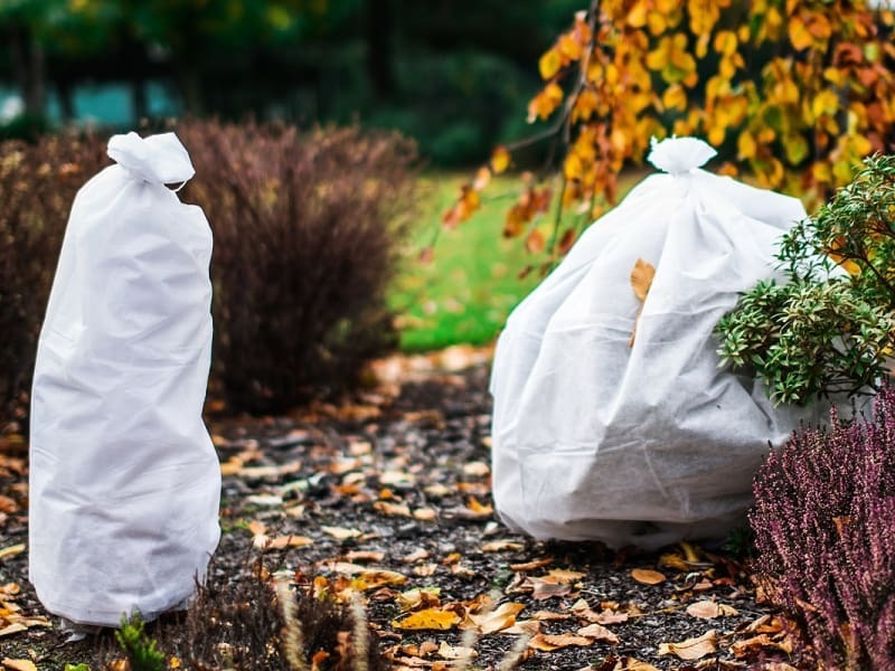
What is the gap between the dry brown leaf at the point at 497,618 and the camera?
2.84 m

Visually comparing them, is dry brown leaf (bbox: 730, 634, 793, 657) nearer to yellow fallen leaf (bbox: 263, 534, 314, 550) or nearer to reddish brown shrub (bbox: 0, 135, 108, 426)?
yellow fallen leaf (bbox: 263, 534, 314, 550)

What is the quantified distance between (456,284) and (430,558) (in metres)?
6.49

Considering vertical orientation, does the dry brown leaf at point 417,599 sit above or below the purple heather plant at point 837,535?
below

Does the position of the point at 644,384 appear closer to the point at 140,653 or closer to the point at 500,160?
the point at 140,653

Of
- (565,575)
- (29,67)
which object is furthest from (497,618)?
(29,67)

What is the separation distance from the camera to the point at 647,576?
3125mm

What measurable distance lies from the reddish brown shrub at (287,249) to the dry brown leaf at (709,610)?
9.39ft

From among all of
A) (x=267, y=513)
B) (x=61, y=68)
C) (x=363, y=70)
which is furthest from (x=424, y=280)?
(x=61, y=68)

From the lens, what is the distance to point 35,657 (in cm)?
278

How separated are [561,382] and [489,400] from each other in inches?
98.3

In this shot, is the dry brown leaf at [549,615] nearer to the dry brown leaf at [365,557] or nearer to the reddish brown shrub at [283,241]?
the dry brown leaf at [365,557]

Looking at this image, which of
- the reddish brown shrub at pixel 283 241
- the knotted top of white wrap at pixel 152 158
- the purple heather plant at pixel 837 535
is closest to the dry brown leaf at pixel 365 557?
the purple heather plant at pixel 837 535

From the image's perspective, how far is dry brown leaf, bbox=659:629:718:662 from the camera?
2.57 metres

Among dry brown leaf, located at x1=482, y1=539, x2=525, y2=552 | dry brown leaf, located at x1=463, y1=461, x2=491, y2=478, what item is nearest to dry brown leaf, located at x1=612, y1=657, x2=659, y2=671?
dry brown leaf, located at x1=482, y1=539, x2=525, y2=552
